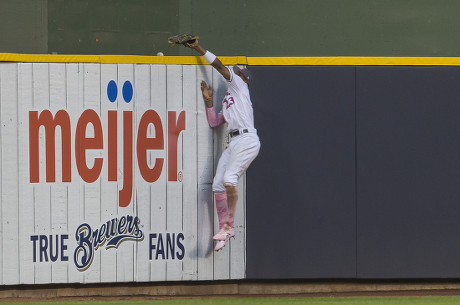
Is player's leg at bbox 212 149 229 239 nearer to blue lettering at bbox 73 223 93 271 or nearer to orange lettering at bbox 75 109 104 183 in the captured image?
orange lettering at bbox 75 109 104 183

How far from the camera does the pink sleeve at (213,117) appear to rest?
7.05m

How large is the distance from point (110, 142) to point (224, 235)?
4.43 feet

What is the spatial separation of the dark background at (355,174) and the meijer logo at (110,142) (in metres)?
0.86

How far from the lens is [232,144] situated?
22.8 ft

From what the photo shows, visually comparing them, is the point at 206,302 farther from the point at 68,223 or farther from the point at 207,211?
the point at 68,223

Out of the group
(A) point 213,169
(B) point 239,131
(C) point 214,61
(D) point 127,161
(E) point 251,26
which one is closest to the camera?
(C) point 214,61

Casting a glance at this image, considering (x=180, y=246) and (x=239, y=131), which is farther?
(x=180, y=246)

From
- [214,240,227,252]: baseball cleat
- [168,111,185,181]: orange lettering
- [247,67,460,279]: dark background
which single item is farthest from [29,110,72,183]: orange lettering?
[247,67,460,279]: dark background

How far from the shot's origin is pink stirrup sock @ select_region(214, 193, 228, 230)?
696 centimetres

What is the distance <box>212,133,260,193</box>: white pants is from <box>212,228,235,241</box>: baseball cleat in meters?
0.36

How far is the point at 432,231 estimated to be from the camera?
7305mm

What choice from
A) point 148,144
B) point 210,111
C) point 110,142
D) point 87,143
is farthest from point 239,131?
point 87,143

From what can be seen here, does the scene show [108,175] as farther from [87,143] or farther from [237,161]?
[237,161]

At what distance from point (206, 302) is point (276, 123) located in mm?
1784
